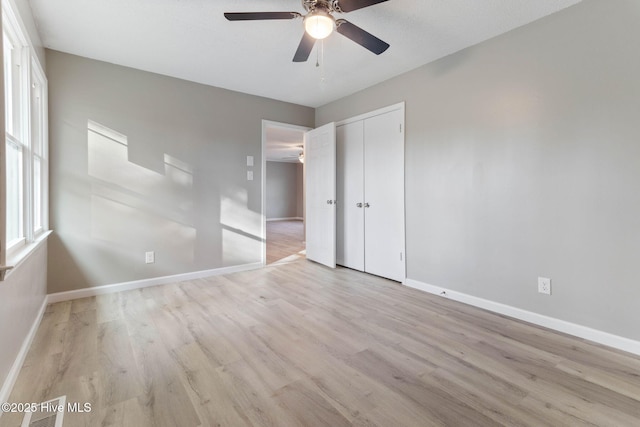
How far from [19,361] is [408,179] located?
346 centimetres

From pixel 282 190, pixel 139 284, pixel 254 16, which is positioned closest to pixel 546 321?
pixel 254 16

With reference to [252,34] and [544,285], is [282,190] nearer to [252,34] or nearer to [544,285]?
[252,34]

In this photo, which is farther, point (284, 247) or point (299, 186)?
point (299, 186)

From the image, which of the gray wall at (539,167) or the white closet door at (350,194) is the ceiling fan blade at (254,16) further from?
the white closet door at (350,194)

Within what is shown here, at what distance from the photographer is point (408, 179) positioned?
3.38 metres

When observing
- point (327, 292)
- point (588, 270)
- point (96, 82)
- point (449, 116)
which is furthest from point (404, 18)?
point (96, 82)

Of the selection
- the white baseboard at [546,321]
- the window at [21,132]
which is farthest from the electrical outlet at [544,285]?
the window at [21,132]

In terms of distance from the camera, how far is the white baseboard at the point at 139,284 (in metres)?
2.96

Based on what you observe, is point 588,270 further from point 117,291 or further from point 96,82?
point 96,82

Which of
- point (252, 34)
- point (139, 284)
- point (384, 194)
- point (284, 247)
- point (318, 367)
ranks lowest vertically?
point (318, 367)

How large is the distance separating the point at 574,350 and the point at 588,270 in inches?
23.0

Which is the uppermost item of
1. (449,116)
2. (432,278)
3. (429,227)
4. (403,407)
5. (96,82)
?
(96,82)

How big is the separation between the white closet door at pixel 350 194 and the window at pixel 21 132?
3.21 metres

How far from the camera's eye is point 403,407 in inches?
58.5
